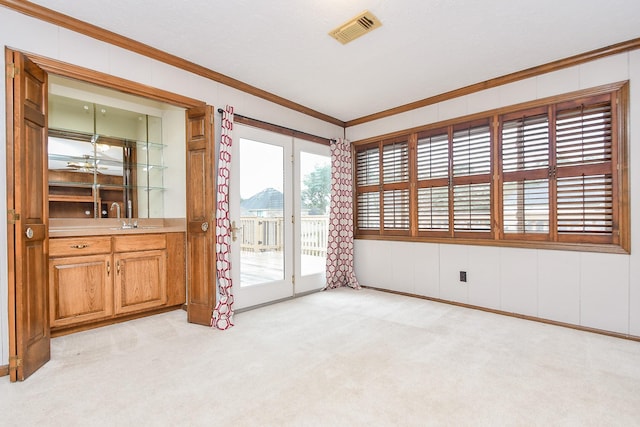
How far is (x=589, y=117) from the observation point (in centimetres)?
299

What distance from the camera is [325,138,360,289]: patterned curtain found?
15.3 ft

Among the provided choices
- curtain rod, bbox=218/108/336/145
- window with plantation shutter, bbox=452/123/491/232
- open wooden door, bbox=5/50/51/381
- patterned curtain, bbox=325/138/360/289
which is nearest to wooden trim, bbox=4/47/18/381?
open wooden door, bbox=5/50/51/381

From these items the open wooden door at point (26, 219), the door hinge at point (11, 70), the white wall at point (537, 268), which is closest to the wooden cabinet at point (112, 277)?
the open wooden door at point (26, 219)

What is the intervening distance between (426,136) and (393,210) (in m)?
1.09

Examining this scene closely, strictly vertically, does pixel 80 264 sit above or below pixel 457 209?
below

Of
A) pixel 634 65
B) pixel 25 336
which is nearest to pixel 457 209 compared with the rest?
pixel 634 65

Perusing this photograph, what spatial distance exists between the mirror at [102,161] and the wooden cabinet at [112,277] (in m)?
0.85

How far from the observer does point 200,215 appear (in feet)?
10.6

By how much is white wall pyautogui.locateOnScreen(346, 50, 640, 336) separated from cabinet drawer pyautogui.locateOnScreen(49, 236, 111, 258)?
3444 mm

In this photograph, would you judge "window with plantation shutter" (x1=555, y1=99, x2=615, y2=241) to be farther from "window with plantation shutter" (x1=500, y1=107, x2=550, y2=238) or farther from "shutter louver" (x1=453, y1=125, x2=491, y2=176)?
"shutter louver" (x1=453, y1=125, x2=491, y2=176)

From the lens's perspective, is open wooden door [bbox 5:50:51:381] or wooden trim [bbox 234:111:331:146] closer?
open wooden door [bbox 5:50:51:381]

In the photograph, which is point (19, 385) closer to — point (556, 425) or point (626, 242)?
point (556, 425)

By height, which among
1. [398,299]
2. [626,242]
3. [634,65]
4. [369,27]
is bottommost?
[398,299]

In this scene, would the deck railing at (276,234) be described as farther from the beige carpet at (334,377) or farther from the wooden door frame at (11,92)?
the wooden door frame at (11,92)
